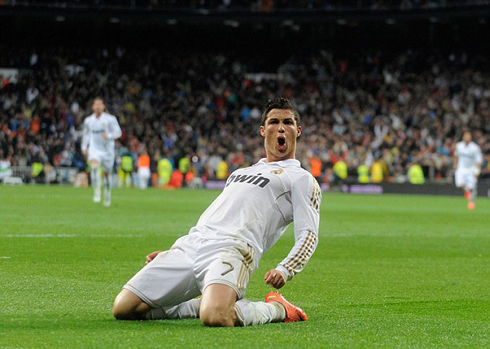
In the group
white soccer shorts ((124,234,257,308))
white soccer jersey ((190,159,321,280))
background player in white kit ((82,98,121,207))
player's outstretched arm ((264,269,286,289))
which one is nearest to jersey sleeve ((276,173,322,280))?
white soccer jersey ((190,159,321,280))

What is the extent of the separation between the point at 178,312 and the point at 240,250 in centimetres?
65

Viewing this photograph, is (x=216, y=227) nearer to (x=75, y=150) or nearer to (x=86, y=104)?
(x=75, y=150)

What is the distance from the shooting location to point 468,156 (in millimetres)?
28219

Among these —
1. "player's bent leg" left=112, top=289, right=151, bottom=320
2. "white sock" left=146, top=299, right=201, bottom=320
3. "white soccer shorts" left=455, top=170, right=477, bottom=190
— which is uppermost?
"player's bent leg" left=112, top=289, right=151, bottom=320

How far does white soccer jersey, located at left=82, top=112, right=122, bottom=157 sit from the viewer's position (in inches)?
847

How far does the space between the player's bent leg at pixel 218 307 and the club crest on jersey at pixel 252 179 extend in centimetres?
89

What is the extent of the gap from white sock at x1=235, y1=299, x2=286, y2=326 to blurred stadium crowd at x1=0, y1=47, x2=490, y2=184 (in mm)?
34828

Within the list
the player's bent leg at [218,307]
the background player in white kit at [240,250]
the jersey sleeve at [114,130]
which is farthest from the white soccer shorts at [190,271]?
the jersey sleeve at [114,130]

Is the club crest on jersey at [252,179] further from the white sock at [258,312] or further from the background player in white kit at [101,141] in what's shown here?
the background player in white kit at [101,141]

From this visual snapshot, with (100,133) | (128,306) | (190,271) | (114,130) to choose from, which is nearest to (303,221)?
(190,271)

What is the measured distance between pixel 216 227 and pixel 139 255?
4.78 metres

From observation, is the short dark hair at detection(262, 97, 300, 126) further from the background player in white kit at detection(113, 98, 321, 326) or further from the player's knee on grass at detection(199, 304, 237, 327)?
the player's knee on grass at detection(199, 304, 237, 327)

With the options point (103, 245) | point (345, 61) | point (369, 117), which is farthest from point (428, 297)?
point (345, 61)

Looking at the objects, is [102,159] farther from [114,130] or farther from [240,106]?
[240,106]
